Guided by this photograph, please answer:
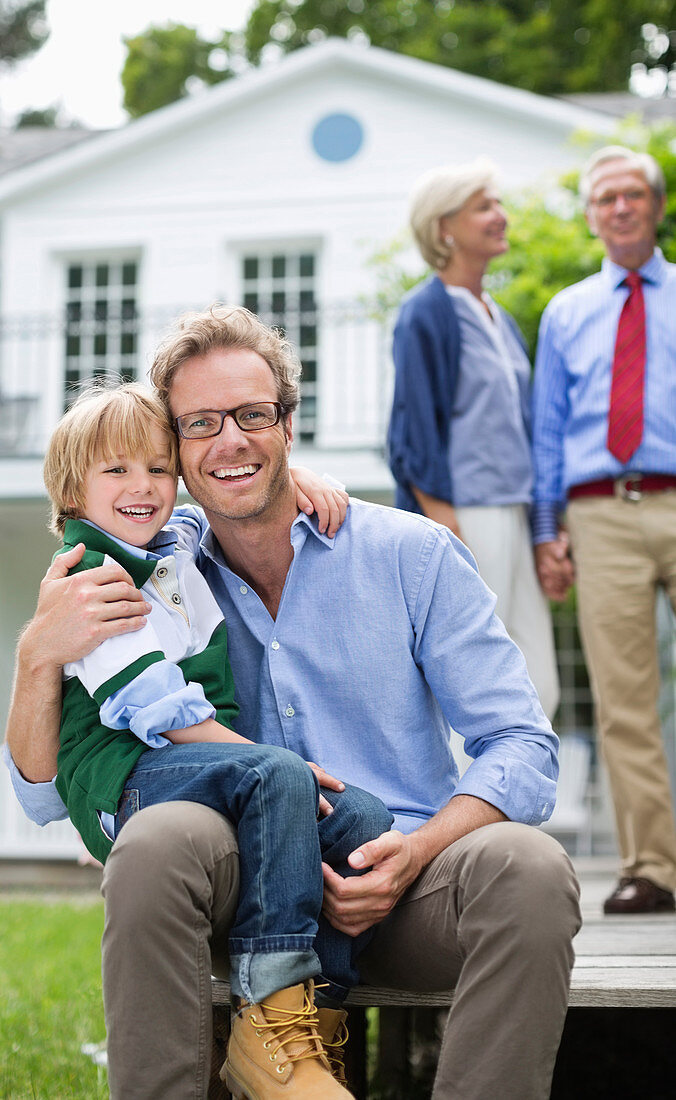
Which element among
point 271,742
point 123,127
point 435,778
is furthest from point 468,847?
point 123,127

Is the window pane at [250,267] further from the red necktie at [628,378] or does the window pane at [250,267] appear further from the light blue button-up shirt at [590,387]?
the red necktie at [628,378]

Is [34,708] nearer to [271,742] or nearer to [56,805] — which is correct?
[56,805]

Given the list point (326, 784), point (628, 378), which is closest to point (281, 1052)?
point (326, 784)

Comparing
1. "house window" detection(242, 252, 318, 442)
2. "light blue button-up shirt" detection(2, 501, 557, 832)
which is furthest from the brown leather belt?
"house window" detection(242, 252, 318, 442)

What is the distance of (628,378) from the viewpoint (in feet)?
12.5

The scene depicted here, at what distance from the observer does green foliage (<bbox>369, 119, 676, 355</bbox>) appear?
588 centimetres

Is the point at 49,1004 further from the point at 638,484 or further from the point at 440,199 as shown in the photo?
the point at 440,199

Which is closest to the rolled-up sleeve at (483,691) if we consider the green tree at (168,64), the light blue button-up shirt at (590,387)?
the light blue button-up shirt at (590,387)

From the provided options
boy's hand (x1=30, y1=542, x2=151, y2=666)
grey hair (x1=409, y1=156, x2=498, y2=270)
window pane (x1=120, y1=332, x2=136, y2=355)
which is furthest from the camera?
window pane (x1=120, y1=332, x2=136, y2=355)

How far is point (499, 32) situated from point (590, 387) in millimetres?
23126

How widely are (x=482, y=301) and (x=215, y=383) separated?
1.78 meters

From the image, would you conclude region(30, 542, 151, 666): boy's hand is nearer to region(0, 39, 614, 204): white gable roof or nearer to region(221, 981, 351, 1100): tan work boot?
region(221, 981, 351, 1100): tan work boot

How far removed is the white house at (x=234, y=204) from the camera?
1164cm

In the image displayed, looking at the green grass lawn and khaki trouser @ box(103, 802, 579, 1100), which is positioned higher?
khaki trouser @ box(103, 802, 579, 1100)
